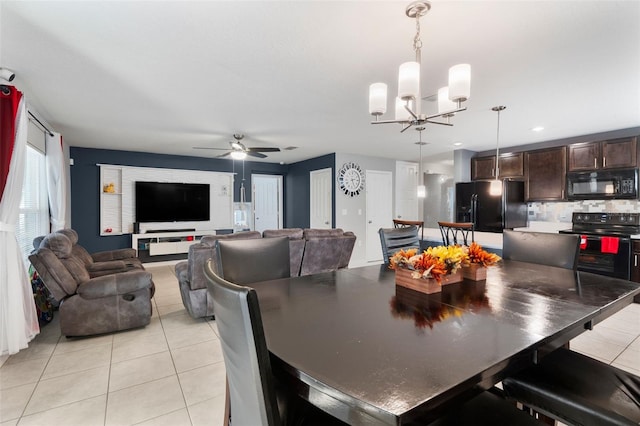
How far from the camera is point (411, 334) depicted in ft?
3.30

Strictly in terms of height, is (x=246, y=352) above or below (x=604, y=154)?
below

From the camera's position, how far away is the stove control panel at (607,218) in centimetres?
421

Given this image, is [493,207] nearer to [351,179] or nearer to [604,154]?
[604,154]

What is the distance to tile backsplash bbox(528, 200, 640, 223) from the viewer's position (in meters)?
4.37

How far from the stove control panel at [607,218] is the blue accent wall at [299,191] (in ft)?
14.4

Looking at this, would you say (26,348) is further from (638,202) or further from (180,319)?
(638,202)

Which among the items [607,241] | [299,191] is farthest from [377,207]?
[607,241]

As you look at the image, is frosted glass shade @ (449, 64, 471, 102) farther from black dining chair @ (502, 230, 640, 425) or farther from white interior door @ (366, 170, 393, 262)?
white interior door @ (366, 170, 393, 262)

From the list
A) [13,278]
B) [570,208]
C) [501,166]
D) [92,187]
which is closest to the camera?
[13,278]

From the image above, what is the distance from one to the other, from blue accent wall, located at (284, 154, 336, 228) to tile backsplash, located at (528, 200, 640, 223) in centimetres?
398

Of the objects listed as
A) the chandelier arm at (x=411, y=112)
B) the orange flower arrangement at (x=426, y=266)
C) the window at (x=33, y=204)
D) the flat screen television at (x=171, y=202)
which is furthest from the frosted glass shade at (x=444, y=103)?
the flat screen television at (x=171, y=202)

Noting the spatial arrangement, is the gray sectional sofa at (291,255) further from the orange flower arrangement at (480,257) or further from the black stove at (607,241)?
the black stove at (607,241)

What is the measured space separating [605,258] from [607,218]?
834 mm

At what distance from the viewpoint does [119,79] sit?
2.72m
